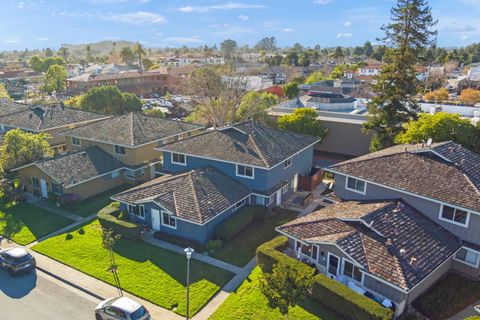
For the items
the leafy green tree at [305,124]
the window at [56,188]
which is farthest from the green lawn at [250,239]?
the window at [56,188]

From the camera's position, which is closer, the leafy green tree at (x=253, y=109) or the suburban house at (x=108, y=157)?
the suburban house at (x=108, y=157)

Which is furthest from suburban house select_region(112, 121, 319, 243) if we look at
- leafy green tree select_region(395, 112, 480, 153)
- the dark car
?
leafy green tree select_region(395, 112, 480, 153)

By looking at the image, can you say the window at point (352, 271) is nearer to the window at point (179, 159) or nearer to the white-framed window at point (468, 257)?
the white-framed window at point (468, 257)

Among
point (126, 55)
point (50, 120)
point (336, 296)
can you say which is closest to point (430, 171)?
point (336, 296)

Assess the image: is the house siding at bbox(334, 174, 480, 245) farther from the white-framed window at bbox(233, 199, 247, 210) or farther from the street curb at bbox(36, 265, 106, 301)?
the street curb at bbox(36, 265, 106, 301)

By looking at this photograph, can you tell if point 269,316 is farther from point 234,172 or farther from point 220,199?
point 234,172

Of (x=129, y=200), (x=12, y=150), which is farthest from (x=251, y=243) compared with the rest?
(x=12, y=150)
